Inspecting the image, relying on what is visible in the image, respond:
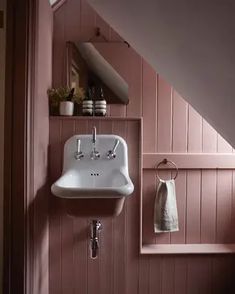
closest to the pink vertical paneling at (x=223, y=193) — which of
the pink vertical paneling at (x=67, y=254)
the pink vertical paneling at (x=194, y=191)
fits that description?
the pink vertical paneling at (x=194, y=191)

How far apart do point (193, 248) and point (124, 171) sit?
2.28 feet

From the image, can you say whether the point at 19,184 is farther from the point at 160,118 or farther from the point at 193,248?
the point at 193,248

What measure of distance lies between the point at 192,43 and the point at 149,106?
3.38 feet

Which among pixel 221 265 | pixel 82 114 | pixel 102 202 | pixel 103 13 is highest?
pixel 103 13

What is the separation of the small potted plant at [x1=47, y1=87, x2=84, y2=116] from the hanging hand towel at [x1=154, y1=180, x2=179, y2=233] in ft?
2.47

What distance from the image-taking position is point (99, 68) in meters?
1.88

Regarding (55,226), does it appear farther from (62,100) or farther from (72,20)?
(72,20)

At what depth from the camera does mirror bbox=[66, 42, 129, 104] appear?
1.88m

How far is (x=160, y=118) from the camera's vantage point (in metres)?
1.90

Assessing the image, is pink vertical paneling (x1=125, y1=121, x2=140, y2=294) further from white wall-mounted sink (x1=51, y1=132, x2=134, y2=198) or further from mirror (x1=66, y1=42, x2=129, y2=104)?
mirror (x1=66, y1=42, x2=129, y2=104)

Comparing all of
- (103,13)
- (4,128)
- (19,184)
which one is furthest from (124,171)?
(103,13)

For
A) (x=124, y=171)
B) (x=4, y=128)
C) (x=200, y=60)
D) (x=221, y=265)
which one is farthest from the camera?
(x=221, y=265)

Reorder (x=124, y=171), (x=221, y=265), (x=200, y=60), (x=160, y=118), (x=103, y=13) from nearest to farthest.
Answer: (x=200, y=60) → (x=103, y=13) → (x=124, y=171) → (x=221, y=265) → (x=160, y=118)

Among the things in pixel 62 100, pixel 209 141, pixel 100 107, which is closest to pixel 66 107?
pixel 62 100
